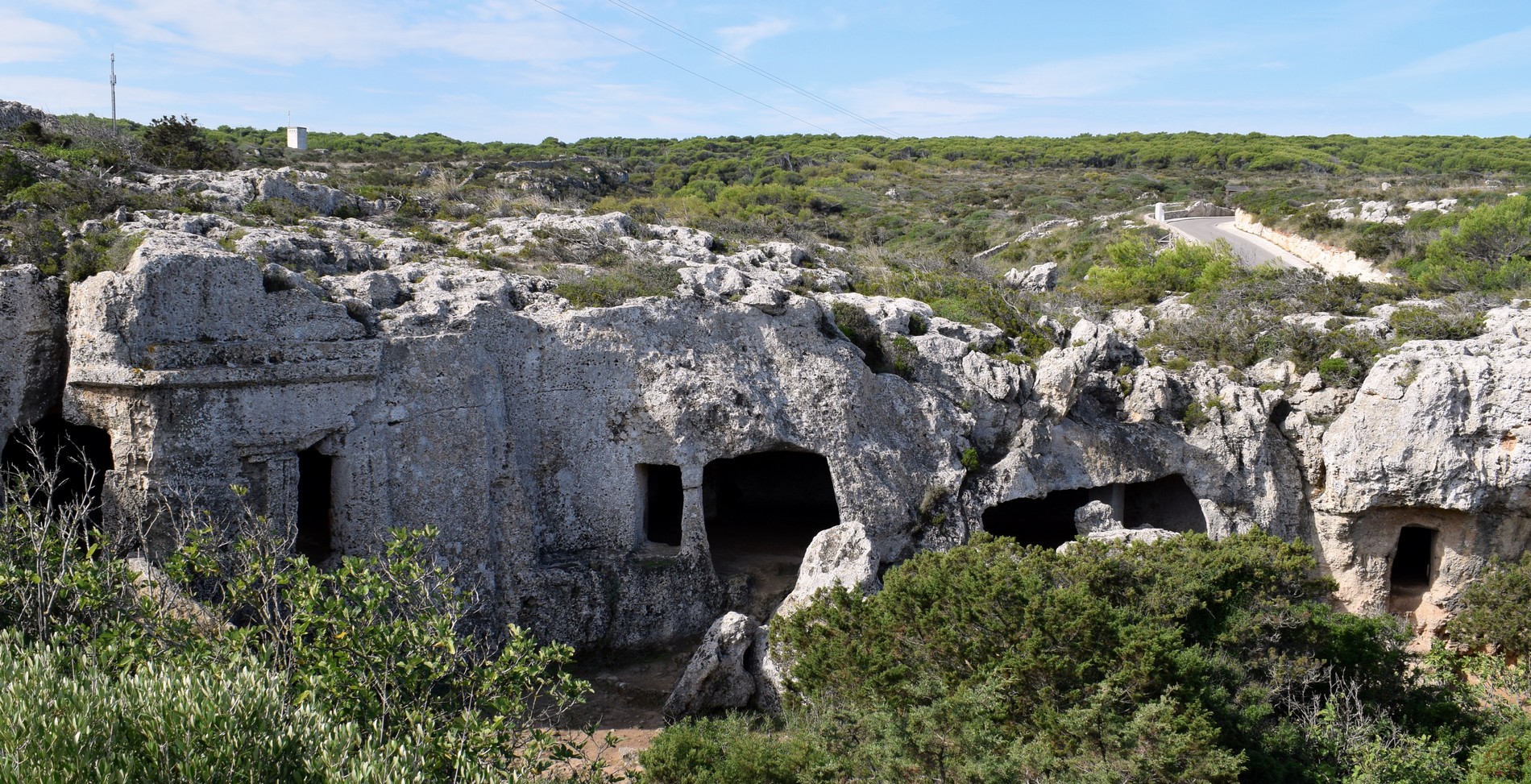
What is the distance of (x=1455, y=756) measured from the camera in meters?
11.4

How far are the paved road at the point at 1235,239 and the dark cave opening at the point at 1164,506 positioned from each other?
1708 centimetres

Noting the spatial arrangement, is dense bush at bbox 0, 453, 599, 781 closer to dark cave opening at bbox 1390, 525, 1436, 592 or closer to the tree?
the tree

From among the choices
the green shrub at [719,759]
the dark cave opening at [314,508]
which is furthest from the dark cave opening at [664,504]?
the green shrub at [719,759]

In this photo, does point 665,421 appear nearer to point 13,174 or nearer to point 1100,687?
point 1100,687

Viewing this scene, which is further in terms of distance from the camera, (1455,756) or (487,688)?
(1455,756)

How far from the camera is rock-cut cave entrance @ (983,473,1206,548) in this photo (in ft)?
55.3

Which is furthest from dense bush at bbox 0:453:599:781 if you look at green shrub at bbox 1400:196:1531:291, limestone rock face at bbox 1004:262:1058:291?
green shrub at bbox 1400:196:1531:291

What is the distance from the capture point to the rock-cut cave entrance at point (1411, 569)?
16766 mm

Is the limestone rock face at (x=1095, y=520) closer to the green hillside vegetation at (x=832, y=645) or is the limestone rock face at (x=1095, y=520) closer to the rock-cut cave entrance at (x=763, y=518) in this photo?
the green hillside vegetation at (x=832, y=645)

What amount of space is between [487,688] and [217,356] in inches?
258

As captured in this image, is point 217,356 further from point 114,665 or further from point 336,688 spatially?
point 336,688

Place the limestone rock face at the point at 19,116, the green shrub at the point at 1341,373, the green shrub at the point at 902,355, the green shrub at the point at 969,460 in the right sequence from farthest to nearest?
the limestone rock face at the point at 19,116, the green shrub at the point at 1341,373, the green shrub at the point at 902,355, the green shrub at the point at 969,460

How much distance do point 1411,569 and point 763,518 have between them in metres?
11.8

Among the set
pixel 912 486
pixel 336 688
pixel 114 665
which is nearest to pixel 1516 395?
pixel 912 486
